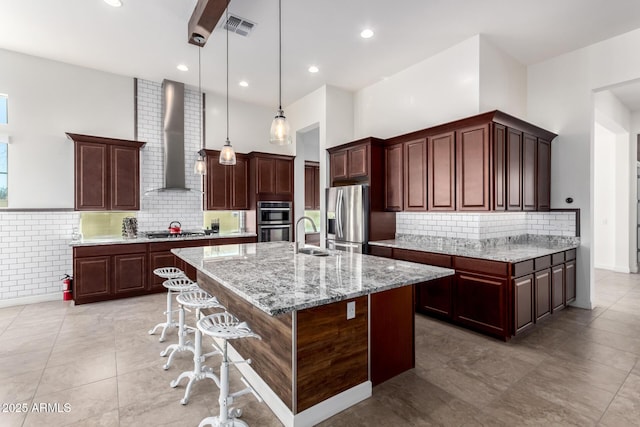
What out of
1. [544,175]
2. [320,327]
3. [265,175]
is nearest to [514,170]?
[544,175]

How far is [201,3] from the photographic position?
3.25 meters

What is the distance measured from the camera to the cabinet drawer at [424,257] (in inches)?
148

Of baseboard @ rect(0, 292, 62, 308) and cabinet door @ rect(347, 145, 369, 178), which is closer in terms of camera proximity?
baseboard @ rect(0, 292, 62, 308)

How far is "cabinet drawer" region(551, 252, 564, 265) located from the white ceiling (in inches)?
107

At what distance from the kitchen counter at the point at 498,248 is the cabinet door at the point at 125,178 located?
3927 mm

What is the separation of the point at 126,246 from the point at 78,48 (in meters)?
2.89

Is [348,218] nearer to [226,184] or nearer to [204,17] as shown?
[226,184]

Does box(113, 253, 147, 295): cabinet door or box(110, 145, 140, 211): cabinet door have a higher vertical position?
box(110, 145, 140, 211): cabinet door

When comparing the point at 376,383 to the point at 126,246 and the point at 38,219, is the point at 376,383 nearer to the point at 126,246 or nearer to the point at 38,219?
the point at 126,246

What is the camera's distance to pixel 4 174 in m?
4.59

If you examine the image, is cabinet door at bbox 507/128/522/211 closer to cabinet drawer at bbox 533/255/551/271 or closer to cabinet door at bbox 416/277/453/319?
cabinet drawer at bbox 533/255/551/271

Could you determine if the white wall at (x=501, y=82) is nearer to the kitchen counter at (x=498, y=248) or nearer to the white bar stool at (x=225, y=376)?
the kitchen counter at (x=498, y=248)


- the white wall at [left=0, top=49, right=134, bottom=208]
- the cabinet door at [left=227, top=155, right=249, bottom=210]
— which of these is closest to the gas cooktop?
the cabinet door at [left=227, top=155, right=249, bottom=210]

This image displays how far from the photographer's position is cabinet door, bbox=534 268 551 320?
3.59 m
